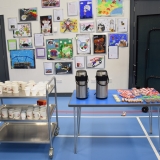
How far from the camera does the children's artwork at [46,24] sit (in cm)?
447

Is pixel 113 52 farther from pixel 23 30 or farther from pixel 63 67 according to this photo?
pixel 23 30

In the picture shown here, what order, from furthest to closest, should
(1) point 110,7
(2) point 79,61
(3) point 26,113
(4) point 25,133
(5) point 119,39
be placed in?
(2) point 79,61 → (5) point 119,39 → (1) point 110,7 → (4) point 25,133 → (3) point 26,113

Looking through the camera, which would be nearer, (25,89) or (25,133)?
(25,89)

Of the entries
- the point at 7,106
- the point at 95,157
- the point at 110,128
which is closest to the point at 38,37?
the point at 7,106

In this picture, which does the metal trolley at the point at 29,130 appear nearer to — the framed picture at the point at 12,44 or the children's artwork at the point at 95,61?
the children's artwork at the point at 95,61

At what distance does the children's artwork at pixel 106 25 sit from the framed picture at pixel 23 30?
1745mm

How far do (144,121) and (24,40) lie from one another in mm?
3423

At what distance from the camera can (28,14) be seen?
177 inches

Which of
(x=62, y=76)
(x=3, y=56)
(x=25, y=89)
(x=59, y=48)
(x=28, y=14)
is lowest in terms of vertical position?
(x=62, y=76)

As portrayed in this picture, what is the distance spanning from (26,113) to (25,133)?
406 millimetres

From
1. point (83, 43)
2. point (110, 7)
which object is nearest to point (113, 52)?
point (83, 43)

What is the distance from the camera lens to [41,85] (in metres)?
2.46

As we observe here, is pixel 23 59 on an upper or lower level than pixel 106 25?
lower

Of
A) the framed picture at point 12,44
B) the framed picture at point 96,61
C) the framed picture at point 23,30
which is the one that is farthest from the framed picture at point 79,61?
the framed picture at point 12,44
